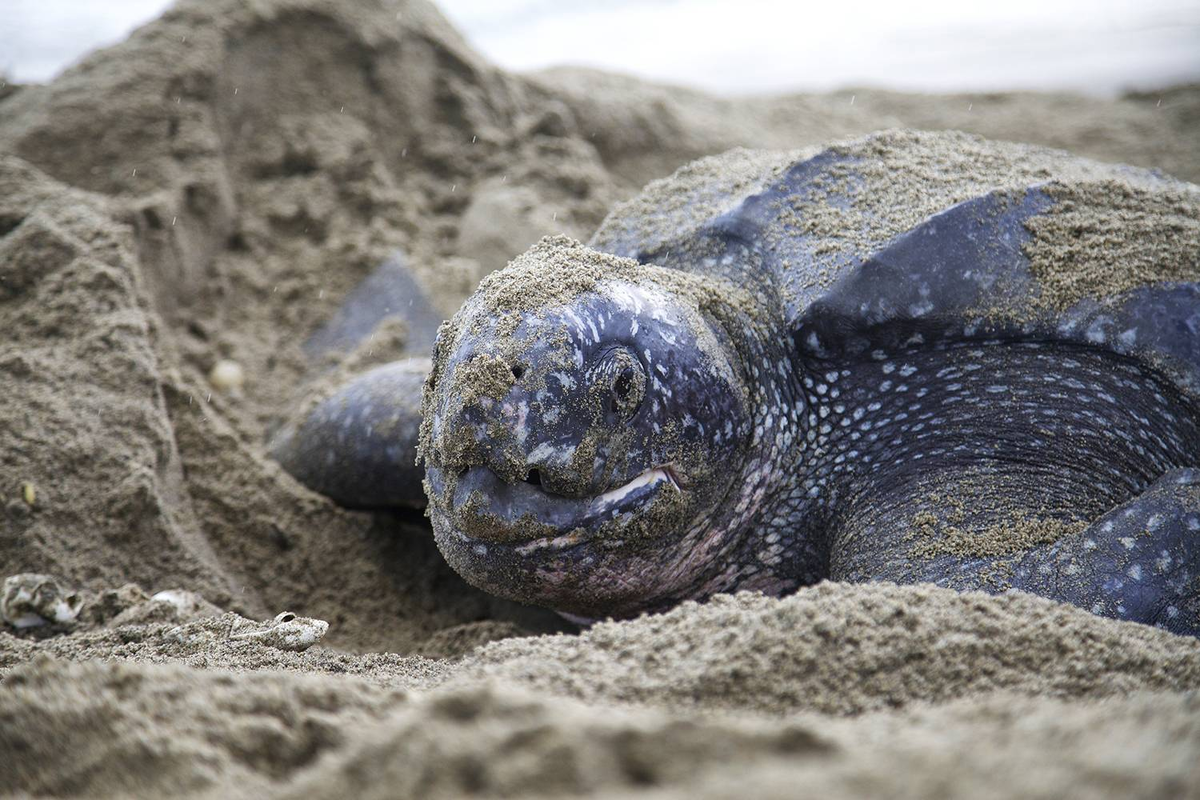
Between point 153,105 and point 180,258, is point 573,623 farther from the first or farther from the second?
point 153,105

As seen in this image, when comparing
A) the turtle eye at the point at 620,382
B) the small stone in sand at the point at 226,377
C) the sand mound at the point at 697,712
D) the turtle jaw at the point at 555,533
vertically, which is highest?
the turtle eye at the point at 620,382

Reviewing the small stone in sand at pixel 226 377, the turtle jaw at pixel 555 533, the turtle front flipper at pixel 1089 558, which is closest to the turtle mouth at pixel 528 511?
the turtle jaw at pixel 555 533

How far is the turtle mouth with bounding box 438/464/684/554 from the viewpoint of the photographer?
1.82m

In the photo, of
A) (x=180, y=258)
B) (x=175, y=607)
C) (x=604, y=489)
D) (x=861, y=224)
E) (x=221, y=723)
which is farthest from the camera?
(x=180, y=258)

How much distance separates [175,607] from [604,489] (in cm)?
98

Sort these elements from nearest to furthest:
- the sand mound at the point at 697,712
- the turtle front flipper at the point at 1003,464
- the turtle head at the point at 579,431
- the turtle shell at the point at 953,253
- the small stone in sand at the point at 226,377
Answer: the sand mound at the point at 697,712 < the turtle head at the point at 579,431 < the turtle front flipper at the point at 1003,464 < the turtle shell at the point at 953,253 < the small stone in sand at the point at 226,377

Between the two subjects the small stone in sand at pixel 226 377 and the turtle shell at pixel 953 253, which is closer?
the turtle shell at pixel 953 253

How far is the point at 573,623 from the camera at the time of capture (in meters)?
2.39

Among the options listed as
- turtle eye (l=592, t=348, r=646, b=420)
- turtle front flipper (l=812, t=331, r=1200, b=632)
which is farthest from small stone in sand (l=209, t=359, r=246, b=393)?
turtle front flipper (l=812, t=331, r=1200, b=632)

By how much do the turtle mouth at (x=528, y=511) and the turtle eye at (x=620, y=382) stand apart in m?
0.15

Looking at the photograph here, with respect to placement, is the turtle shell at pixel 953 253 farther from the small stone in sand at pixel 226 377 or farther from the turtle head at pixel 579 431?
the small stone in sand at pixel 226 377

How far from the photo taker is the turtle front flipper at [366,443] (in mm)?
2658

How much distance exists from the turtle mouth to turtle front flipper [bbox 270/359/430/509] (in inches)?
31.6

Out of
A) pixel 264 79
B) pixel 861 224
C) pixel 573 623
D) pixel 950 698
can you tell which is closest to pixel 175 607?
pixel 573 623
